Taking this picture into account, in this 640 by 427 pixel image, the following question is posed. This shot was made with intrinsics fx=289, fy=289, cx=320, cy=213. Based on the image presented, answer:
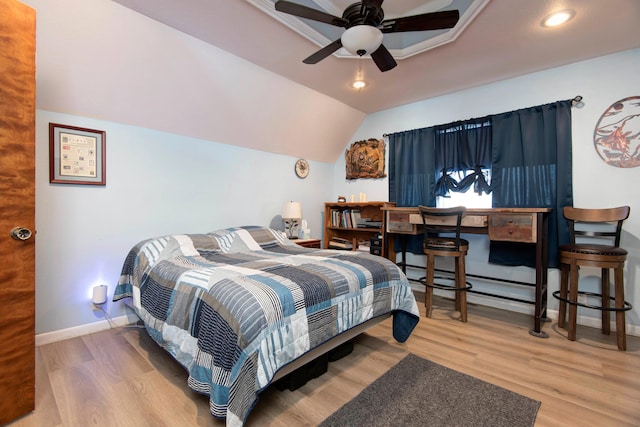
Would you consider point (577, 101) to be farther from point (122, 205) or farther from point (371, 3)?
point (122, 205)

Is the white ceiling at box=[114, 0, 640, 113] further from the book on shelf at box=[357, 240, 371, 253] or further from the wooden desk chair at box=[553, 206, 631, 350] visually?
the book on shelf at box=[357, 240, 371, 253]

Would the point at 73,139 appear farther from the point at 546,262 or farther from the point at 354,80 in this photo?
the point at 546,262

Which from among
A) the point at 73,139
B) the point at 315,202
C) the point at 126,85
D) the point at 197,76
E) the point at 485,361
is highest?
the point at 197,76

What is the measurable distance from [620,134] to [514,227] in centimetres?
121

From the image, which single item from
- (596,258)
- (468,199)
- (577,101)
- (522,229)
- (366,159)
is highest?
(577,101)

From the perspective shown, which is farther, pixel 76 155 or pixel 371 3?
pixel 76 155

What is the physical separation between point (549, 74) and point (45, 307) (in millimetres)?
4872

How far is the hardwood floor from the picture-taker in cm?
145

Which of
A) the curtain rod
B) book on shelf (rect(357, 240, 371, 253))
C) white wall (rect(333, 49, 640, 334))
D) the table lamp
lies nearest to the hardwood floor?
white wall (rect(333, 49, 640, 334))

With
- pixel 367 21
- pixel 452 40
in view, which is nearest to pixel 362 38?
pixel 367 21

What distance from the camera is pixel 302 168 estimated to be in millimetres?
4164

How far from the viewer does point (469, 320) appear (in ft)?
9.07

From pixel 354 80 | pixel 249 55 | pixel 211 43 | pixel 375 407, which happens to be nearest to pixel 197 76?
pixel 211 43

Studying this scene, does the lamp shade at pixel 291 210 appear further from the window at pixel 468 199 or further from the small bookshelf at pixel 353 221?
the window at pixel 468 199
